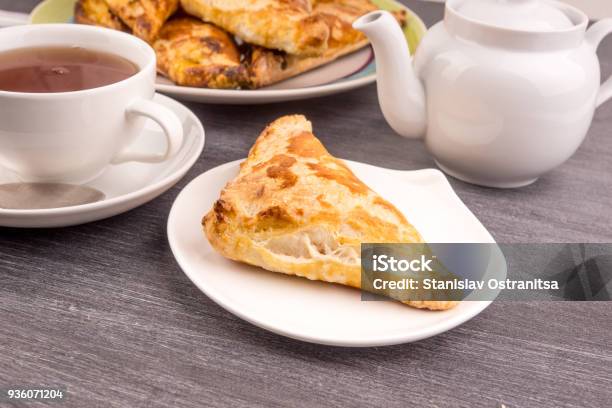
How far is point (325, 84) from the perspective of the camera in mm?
1392

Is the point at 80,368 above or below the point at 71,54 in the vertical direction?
below

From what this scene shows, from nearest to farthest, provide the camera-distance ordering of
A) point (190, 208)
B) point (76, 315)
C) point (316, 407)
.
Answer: point (316, 407)
point (76, 315)
point (190, 208)

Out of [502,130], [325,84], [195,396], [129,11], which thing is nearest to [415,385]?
[195,396]

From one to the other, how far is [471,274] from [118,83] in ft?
1.71

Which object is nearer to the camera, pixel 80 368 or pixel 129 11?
pixel 80 368

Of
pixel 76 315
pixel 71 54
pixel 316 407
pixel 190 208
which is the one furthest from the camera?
pixel 71 54

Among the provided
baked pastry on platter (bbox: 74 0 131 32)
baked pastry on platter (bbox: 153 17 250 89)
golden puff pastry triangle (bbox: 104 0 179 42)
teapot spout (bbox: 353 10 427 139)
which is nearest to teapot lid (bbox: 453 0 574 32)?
teapot spout (bbox: 353 10 427 139)

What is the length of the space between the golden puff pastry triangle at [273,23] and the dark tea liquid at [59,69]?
387mm

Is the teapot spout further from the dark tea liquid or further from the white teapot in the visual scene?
the dark tea liquid

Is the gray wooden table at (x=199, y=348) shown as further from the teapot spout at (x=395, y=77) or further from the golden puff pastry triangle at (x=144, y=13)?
the golden puff pastry triangle at (x=144, y=13)

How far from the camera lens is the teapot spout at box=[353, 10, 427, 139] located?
1.10 m

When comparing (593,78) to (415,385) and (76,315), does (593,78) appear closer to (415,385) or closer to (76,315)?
(415,385)

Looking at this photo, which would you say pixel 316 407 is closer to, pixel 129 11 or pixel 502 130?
pixel 502 130

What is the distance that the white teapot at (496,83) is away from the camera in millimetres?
1042
